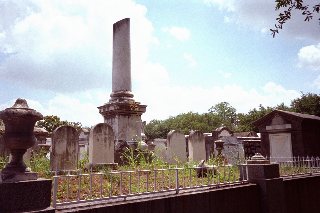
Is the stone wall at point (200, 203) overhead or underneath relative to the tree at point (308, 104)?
underneath

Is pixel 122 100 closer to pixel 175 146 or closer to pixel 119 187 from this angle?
pixel 175 146

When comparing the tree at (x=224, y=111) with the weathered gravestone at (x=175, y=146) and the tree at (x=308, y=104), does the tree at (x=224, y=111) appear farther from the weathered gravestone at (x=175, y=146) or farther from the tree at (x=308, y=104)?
the weathered gravestone at (x=175, y=146)

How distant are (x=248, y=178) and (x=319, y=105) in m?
36.9

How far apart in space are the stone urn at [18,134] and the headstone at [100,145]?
4957 mm

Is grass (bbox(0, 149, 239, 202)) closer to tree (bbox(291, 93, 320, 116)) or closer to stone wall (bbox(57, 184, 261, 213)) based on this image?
stone wall (bbox(57, 184, 261, 213))

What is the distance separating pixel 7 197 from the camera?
355 centimetres

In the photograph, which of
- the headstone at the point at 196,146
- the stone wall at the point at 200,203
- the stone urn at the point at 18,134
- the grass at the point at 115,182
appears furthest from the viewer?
the headstone at the point at 196,146

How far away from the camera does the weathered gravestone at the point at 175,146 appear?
1169 cm

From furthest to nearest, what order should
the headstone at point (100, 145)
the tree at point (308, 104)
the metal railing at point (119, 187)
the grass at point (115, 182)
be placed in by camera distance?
the tree at point (308, 104) → the headstone at point (100, 145) → the grass at point (115, 182) → the metal railing at point (119, 187)

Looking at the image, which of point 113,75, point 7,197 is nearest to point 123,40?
point 113,75

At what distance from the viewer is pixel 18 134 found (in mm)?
3902

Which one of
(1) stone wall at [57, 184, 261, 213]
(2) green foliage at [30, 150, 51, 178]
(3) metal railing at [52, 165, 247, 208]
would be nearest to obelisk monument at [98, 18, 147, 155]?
(2) green foliage at [30, 150, 51, 178]

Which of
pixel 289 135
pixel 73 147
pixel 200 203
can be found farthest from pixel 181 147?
pixel 289 135

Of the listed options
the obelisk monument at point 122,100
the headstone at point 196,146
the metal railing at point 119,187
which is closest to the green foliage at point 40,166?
the metal railing at point 119,187
